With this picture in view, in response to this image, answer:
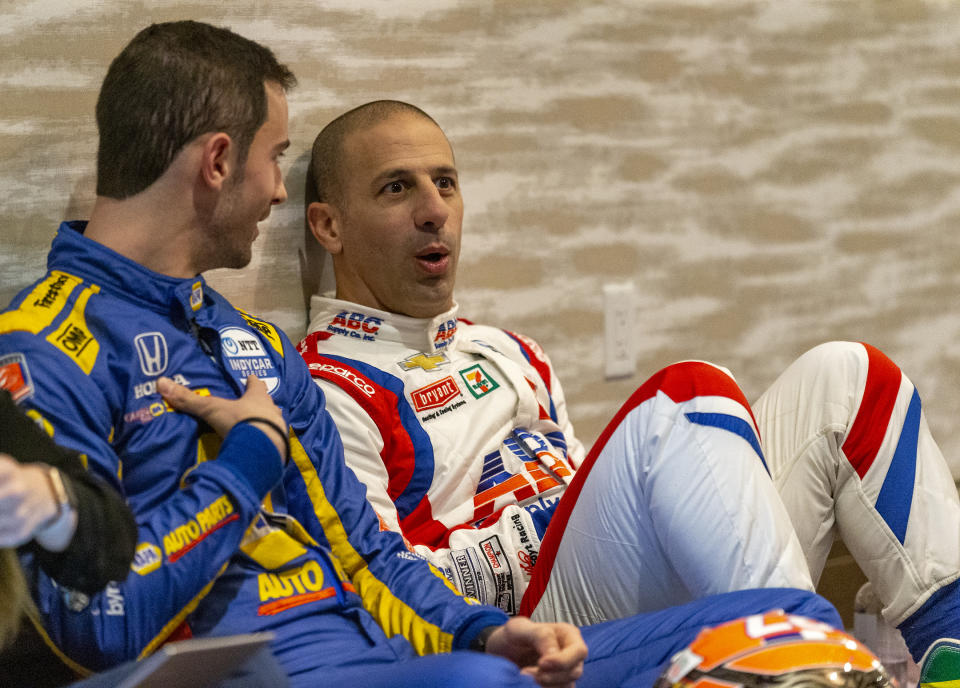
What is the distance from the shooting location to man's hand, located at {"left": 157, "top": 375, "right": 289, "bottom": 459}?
3.77ft

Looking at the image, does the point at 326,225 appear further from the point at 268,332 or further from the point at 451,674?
the point at 451,674

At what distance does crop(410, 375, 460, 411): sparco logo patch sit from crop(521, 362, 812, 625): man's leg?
0.90 ft

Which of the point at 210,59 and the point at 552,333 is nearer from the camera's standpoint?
the point at 210,59

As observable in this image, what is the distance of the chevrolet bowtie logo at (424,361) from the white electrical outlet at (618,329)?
0.48 metres

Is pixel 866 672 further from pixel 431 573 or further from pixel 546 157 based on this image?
pixel 546 157

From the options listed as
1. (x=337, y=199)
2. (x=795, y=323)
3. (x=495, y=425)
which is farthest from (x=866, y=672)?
(x=795, y=323)

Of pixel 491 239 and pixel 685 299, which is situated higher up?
pixel 491 239

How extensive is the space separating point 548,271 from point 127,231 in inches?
37.0

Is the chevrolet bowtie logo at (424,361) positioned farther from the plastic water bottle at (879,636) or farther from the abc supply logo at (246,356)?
the plastic water bottle at (879,636)

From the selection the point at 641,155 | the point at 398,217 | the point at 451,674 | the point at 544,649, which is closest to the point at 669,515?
the point at 544,649

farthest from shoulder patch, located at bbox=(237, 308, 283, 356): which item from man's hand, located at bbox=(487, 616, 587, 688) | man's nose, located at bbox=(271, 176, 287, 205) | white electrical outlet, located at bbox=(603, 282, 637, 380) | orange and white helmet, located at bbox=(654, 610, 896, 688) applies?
white electrical outlet, located at bbox=(603, 282, 637, 380)

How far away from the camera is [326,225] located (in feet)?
5.67

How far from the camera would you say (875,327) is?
7.93 ft

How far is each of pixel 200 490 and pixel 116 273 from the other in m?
0.27
